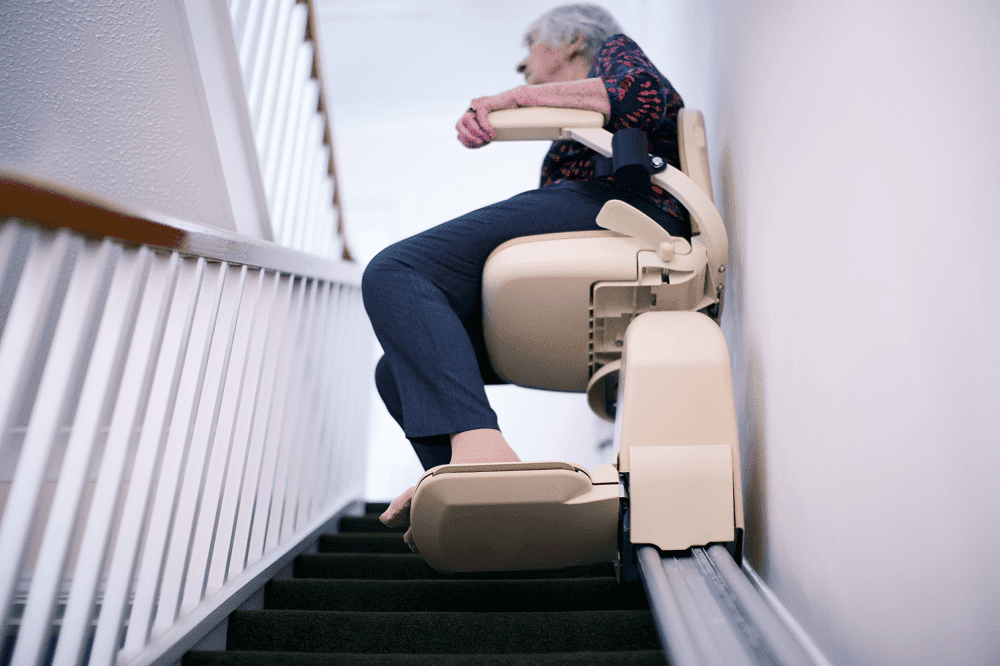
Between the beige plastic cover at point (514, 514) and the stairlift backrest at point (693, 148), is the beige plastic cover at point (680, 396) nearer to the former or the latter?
the beige plastic cover at point (514, 514)

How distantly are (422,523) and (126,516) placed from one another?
0.41 m

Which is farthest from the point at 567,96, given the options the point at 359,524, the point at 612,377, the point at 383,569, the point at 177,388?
the point at 359,524

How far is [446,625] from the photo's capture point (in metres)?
0.96

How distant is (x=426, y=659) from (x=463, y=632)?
0.44ft

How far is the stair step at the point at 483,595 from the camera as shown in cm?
109

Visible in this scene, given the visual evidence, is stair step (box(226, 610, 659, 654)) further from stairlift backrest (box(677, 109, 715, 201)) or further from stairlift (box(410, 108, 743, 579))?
stairlift backrest (box(677, 109, 715, 201))

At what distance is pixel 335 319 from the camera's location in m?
1.72

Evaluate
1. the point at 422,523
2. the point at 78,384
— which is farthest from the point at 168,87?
the point at 422,523

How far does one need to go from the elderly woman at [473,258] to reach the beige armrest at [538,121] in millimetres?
18

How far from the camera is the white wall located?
96 cm

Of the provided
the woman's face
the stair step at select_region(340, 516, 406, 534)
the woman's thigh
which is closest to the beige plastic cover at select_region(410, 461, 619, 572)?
the woman's thigh

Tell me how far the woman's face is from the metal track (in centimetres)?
98

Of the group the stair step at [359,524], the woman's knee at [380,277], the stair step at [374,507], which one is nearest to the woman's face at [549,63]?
the woman's knee at [380,277]

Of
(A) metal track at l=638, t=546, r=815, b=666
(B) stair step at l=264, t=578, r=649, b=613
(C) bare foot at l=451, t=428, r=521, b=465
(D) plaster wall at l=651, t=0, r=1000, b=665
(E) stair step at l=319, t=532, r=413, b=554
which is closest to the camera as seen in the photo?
(D) plaster wall at l=651, t=0, r=1000, b=665
